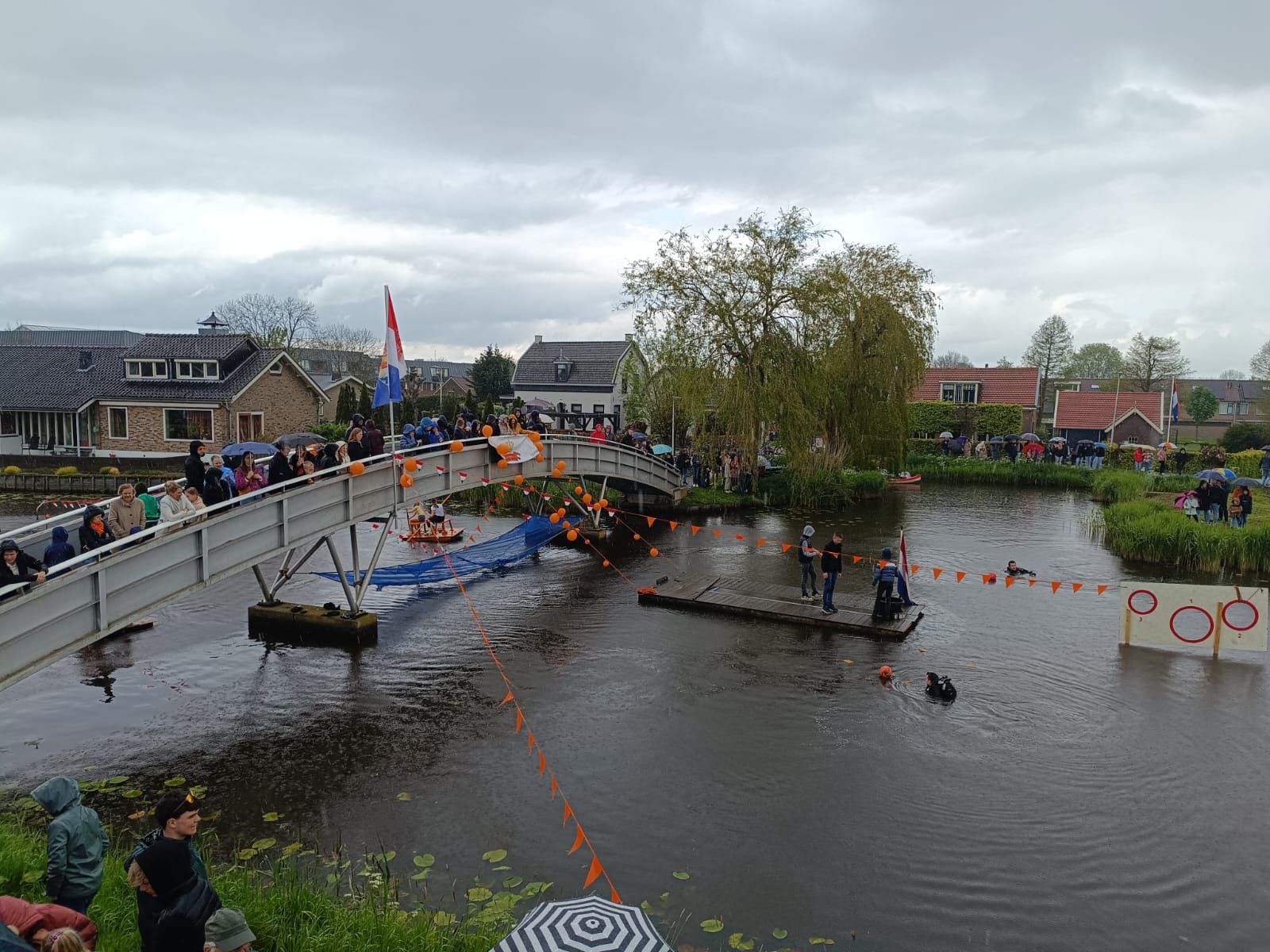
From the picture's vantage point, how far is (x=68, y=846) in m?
5.93

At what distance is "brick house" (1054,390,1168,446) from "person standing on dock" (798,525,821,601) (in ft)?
150

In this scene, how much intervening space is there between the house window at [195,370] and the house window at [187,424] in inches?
80.5

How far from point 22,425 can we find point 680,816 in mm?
46992

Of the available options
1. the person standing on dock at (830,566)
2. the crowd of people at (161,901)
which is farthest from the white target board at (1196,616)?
the crowd of people at (161,901)

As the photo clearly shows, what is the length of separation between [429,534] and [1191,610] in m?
19.1

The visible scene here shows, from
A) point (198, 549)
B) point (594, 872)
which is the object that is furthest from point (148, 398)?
point (594, 872)

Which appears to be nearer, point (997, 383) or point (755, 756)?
point (755, 756)

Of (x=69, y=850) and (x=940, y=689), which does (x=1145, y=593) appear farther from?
(x=69, y=850)

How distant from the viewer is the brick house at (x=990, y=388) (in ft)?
195

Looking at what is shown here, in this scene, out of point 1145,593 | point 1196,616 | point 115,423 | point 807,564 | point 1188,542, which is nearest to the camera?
point 1196,616

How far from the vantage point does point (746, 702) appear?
13141 millimetres

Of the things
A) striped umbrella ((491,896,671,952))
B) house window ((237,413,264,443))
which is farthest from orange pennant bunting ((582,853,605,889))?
house window ((237,413,264,443))

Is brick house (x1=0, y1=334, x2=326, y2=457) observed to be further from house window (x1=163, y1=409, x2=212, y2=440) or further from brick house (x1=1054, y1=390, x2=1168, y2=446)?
brick house (x1=1054, y1=390, x2=1168, y2=446)

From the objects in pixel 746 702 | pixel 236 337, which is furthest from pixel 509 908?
pixel 236 337
